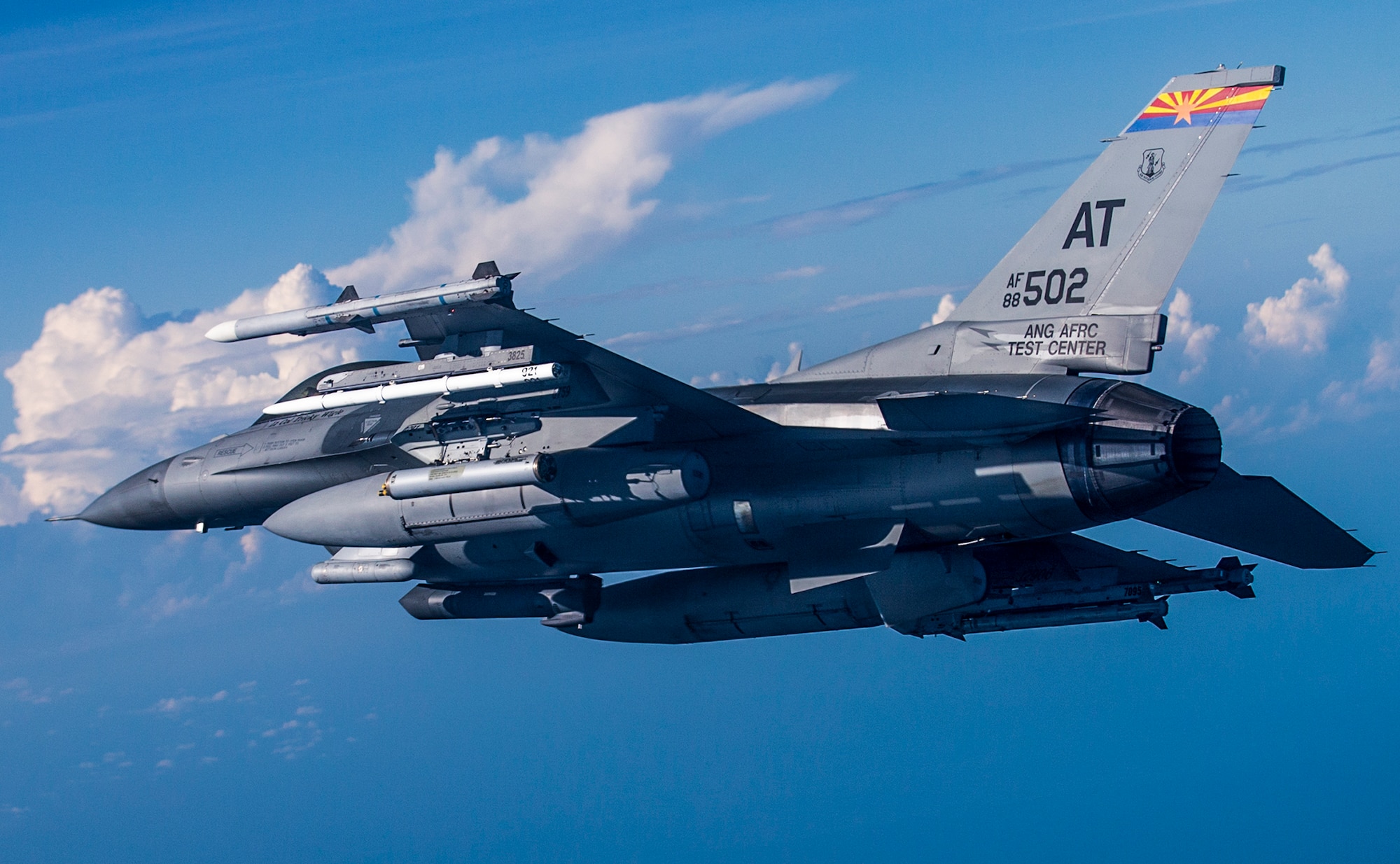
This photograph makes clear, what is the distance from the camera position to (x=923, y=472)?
1175 centimetres

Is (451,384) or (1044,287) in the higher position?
(1044,287)

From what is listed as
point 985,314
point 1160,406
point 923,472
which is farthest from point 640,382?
point 1160,406

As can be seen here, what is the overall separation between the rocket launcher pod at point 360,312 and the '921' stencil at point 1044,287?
5.55 metres

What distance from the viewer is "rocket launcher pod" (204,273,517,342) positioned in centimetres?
963

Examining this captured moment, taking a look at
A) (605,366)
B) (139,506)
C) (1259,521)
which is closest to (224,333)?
(605,366)

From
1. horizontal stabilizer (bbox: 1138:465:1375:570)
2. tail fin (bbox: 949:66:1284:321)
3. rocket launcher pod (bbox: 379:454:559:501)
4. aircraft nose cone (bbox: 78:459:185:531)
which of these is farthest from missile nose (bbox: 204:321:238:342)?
horizontal stabilizer (bbox: 1138:465:1375:570)

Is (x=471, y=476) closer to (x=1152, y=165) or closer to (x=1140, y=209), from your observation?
(x=1140, y=209)

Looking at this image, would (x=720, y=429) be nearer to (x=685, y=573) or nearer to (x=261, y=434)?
(x=685, y=573)

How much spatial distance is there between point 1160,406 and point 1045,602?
3.14m

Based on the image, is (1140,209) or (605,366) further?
(1140,209)

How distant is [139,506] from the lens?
50.0ft

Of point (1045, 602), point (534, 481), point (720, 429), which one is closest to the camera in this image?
point (534, 481)

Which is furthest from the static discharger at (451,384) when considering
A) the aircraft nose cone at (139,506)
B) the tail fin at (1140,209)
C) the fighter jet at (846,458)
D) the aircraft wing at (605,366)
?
the aircraft nose cone at (139,506)

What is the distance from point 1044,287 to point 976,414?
7.54ft
